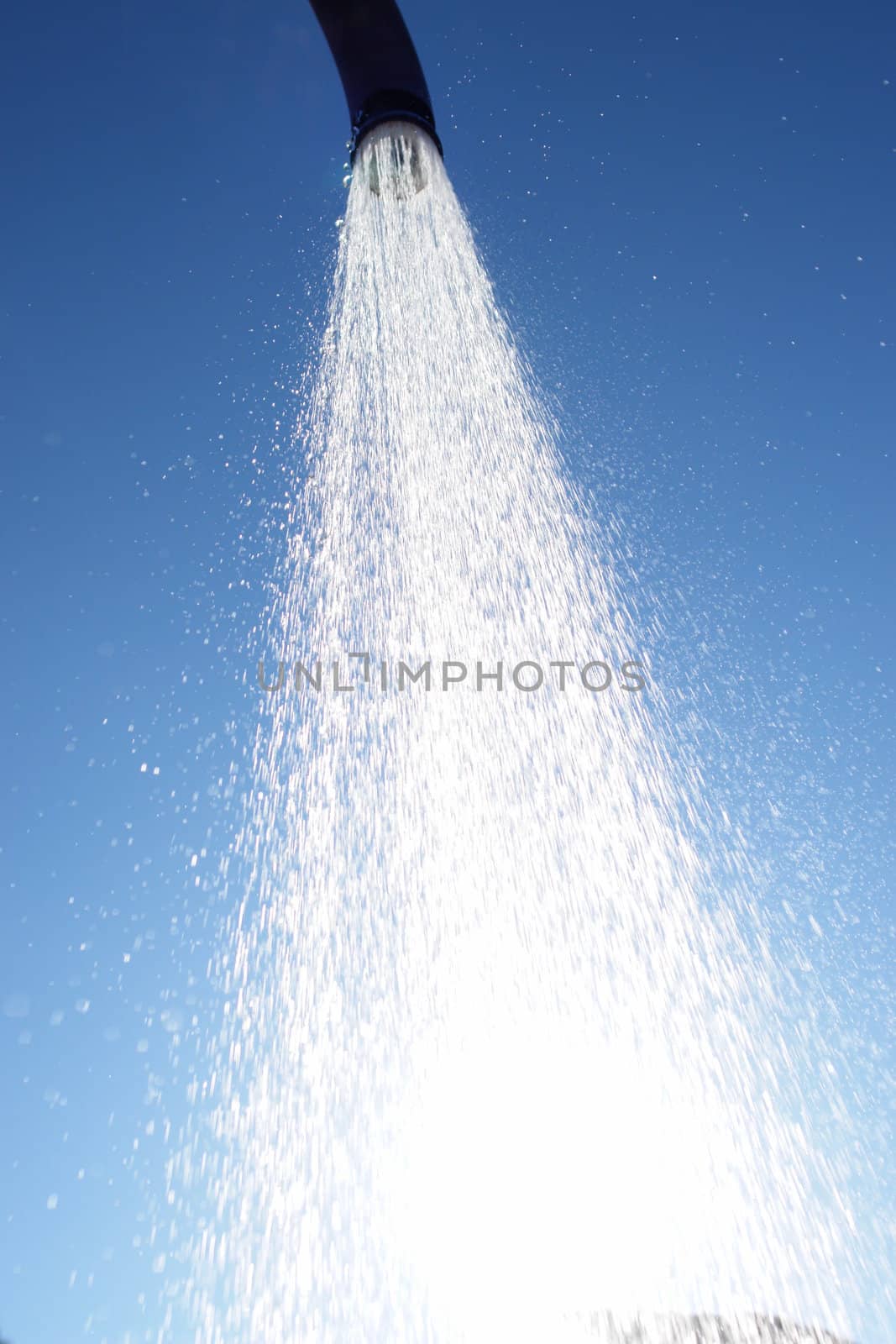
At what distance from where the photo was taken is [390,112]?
7941 mm

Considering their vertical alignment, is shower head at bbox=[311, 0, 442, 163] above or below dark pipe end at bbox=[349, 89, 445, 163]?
above

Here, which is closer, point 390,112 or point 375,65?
point 390,112

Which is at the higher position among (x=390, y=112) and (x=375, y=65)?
(x=375, y=65)

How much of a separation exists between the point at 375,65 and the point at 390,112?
493 mm

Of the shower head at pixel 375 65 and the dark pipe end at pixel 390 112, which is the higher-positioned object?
the shower head at pixel 375 65

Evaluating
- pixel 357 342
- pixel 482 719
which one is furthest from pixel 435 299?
pixel 482 719

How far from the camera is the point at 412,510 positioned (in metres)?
8.86

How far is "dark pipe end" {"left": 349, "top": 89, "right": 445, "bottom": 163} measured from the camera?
7945mm

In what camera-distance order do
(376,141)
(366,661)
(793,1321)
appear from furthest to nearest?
(366,661) → (376,141) → (793,1321)

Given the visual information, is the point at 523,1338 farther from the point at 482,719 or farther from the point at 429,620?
the point at 429,620

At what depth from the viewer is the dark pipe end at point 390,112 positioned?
7.95m

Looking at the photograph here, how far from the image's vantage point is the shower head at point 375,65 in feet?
26.2

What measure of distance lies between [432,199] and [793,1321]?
922 centimetres

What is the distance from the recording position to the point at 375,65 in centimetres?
805
